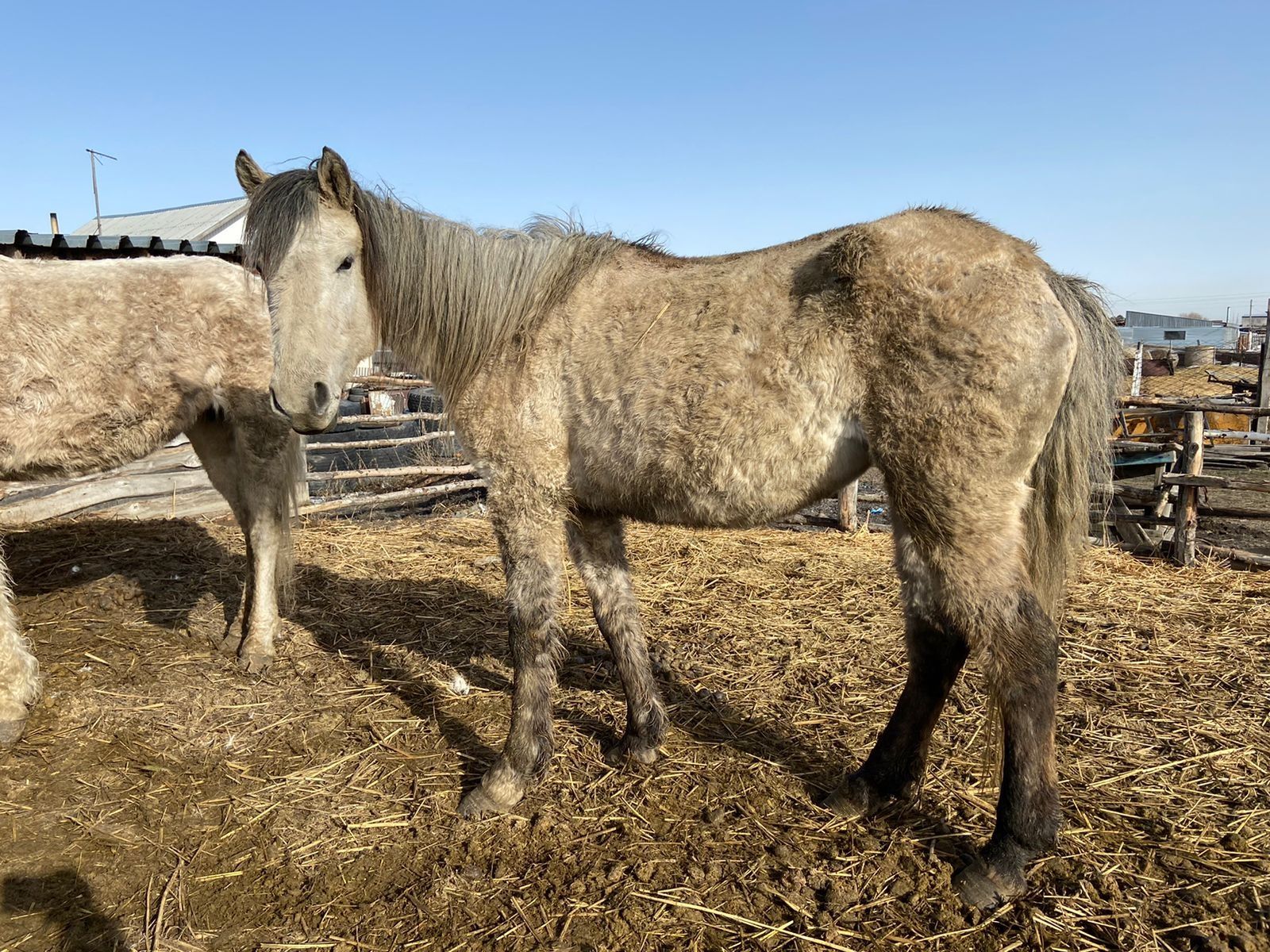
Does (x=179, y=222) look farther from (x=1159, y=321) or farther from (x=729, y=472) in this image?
(x=1159, y=321)

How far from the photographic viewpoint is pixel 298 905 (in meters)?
2.46

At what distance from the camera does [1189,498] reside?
239 inches

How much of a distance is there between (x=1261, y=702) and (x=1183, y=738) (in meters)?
0.67

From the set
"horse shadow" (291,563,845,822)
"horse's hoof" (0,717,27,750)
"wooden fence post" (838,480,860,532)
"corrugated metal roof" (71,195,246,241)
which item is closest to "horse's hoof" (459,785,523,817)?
"horse shadow" (291,563,845,822)

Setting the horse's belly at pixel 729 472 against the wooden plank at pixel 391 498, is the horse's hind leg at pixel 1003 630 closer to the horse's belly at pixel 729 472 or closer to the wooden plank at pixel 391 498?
the horse's belly at pixel 729 472

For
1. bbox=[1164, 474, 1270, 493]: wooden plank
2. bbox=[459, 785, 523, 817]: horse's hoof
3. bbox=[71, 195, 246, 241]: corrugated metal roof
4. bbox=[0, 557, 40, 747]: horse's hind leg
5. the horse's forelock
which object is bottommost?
bbox=[459, 785, 523, 817]: horse's hoof

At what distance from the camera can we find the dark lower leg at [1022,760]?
2.38 metres

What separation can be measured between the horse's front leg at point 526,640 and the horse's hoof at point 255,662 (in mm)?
1951

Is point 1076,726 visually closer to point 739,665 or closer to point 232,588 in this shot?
point 739,665

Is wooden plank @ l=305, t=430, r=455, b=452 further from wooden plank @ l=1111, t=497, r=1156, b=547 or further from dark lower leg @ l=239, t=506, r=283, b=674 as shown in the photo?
wooden plank @ l=1111, t=497, r=1156, b=547

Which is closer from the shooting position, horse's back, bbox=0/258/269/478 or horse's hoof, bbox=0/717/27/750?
horse's hoof, bbox=0/717/27/750

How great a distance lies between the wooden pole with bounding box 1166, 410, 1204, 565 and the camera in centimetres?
601

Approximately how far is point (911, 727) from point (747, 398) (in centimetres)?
A: 153

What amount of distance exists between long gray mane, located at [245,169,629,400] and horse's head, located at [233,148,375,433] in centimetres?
5
